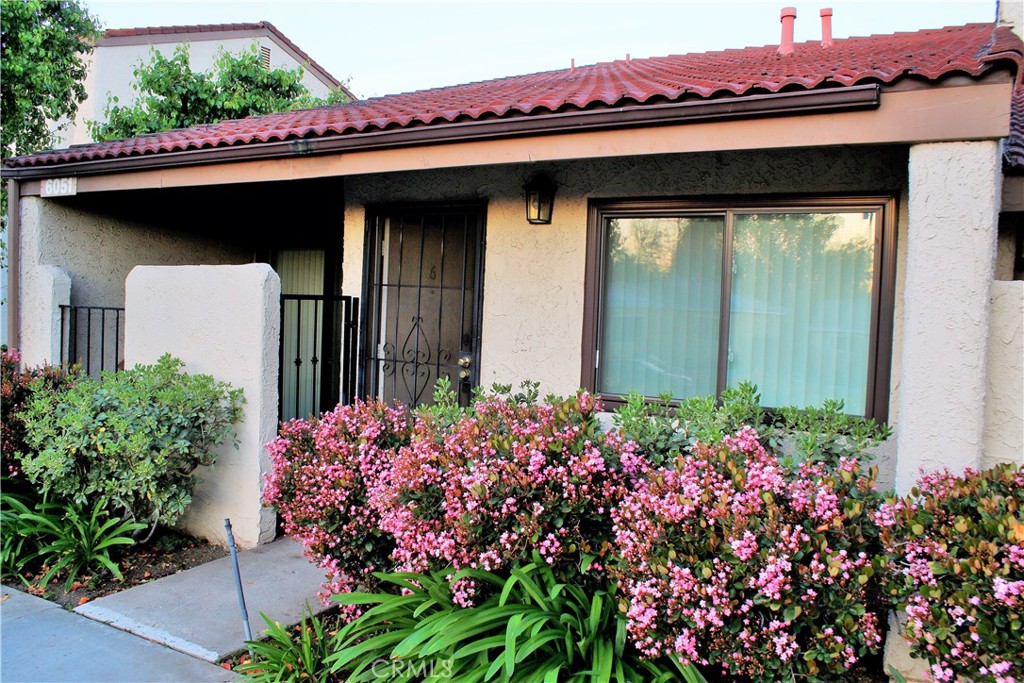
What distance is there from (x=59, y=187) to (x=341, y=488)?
5014mm

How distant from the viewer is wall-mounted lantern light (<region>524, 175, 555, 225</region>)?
5605mm

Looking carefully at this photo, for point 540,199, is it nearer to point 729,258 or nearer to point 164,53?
point 729,258

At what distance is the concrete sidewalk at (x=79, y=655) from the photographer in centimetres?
390

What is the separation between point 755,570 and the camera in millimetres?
2996

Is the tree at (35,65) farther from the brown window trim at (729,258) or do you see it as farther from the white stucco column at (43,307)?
the brown window trim at (729,258)

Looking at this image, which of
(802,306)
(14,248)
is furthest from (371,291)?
(14,248)

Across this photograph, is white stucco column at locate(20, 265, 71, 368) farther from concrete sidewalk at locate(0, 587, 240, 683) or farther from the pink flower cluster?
the pink flower cluster

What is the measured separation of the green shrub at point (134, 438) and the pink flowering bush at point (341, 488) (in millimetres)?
1088

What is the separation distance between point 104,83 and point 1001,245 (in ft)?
49.5

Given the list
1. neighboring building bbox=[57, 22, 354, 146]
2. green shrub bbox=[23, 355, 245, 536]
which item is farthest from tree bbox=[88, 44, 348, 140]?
green shrub bbox=[23, 355, 245, 536]

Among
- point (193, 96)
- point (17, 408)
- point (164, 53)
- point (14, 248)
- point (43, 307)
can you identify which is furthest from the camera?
point (164, 53)
